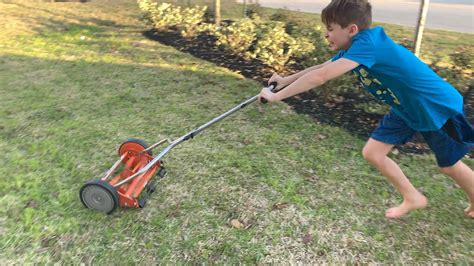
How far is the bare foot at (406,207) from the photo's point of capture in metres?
2.91

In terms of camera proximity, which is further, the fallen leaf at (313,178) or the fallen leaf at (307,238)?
the fallen leaf at (313,178)

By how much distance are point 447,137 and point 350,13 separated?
0.96 meters

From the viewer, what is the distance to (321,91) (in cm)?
488

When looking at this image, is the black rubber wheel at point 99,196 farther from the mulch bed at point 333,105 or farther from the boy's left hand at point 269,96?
the mulch bed at point 333,105

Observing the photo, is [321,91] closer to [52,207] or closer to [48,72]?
[52,207]

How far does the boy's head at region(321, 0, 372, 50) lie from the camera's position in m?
2.37

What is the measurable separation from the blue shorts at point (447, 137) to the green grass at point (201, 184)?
61 cm

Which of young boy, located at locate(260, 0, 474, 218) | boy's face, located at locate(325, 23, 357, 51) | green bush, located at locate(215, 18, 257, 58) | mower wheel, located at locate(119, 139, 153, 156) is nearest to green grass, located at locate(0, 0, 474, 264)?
mower wheel, located at locate(119, 139, 153, 156)

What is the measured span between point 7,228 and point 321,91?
340cm

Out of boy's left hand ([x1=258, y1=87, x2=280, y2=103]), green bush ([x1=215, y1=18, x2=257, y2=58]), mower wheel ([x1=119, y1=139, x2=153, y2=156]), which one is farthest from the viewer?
green bush ([x1=215, y1=18, x2=257, y2=58])

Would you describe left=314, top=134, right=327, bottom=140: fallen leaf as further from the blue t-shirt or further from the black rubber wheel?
the black rubber wheel

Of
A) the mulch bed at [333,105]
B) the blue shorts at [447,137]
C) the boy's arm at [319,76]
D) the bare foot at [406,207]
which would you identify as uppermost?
the boy's arm at [319,76]

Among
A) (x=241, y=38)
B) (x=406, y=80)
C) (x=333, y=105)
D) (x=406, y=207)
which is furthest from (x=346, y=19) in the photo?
(x=241, y=38)

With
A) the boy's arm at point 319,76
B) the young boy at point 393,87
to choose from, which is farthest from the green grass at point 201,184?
the boy's arm at point 319,76
